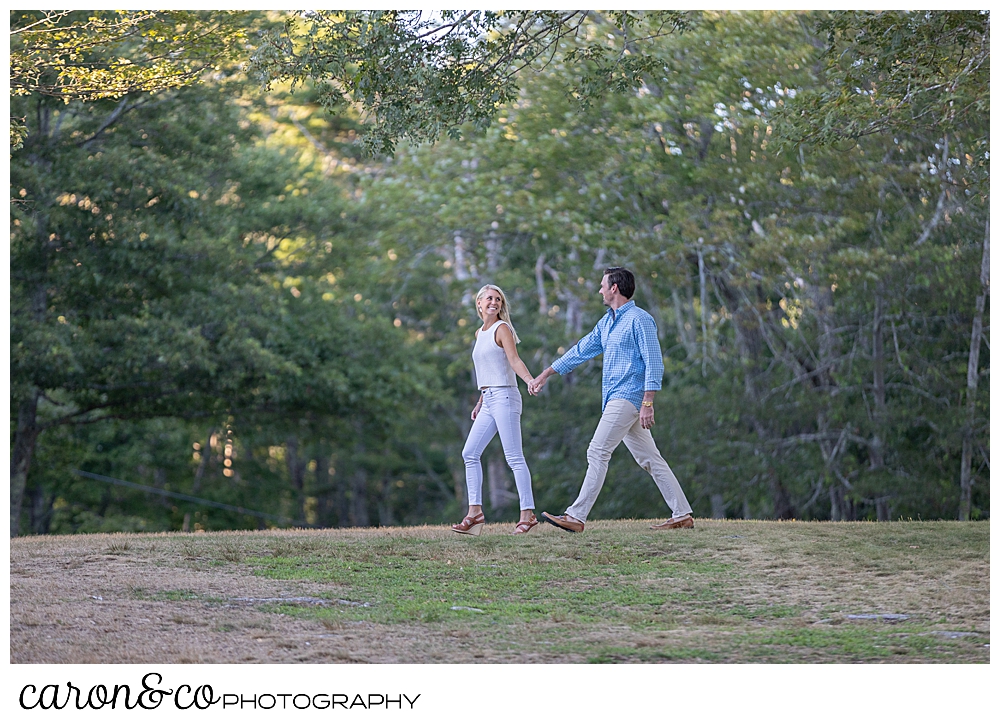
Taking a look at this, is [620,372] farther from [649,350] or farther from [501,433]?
[501,433]

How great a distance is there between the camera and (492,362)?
7535 millimetres

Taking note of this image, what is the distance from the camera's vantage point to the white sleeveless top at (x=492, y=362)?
7484 millimetres

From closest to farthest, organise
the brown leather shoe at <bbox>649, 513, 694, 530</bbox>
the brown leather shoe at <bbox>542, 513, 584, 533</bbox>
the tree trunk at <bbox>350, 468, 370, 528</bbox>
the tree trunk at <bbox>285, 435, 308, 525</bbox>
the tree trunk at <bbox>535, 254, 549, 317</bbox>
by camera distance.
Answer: the brown leather shoe at <bbox>542, 513, 584, 533</bbox> → the brown leather shoe at <bbox>649, 513, 694, 530</bbox> → the tree trunk at <bbox>535, 254, 549, 317</bbox> → the tree trunk at <bbox>350, 468, 370, 528</bbox> → the tree trunk at <bbox>285, 435, 308, 525</bbox>

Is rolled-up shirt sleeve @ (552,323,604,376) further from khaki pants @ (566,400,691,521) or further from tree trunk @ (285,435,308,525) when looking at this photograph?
tree trunk @ (285,435,308,525)

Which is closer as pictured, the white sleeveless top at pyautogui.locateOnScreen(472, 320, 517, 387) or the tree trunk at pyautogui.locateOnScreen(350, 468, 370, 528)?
the white sleeveless top at pyautogui.locateOnScreen(472, 320, 517, 387)

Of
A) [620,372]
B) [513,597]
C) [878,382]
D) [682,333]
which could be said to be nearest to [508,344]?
[620,372]

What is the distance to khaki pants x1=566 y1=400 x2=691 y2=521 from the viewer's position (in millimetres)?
7445

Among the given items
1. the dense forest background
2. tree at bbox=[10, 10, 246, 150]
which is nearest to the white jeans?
tree at bbox=[10, 10, 246, 150]

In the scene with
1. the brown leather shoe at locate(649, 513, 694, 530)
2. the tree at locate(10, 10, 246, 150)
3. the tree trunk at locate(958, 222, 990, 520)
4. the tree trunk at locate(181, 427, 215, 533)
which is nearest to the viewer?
the brown leather shoe at locate(649, 513, 694, 530)

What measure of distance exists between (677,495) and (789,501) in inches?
368

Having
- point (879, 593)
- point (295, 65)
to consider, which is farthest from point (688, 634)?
point (295, 65)

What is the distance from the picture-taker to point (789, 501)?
55.0 ft

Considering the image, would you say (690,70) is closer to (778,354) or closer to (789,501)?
(778,354)

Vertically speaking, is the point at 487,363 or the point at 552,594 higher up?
the point at 487,363
